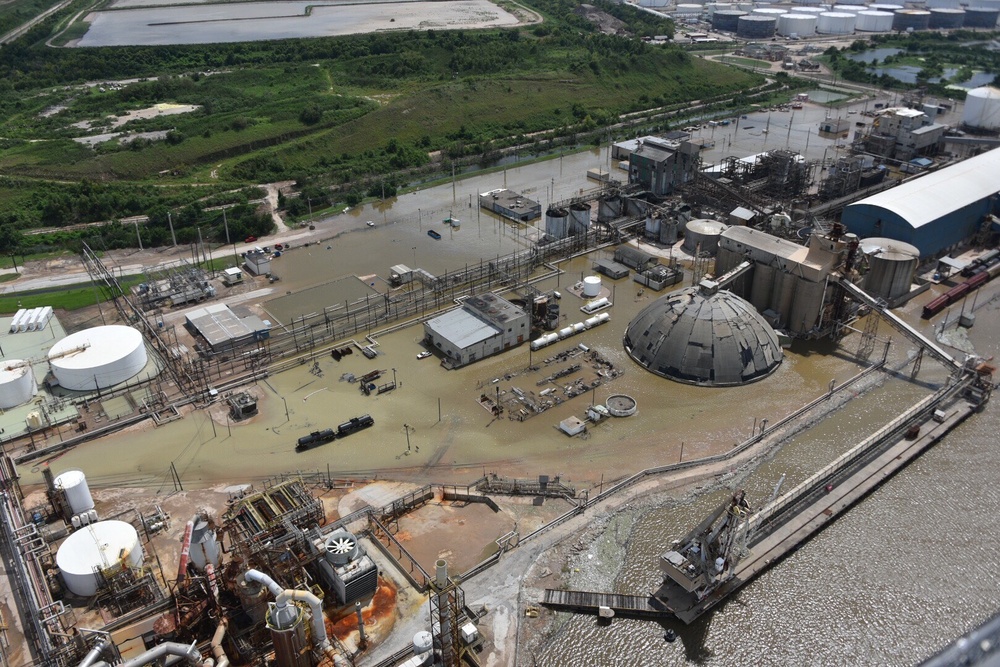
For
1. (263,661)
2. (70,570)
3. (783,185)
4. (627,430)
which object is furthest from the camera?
(783,185)

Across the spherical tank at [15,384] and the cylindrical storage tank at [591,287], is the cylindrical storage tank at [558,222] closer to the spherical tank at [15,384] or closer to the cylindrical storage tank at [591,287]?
the cylindrical storage tank at [591,287]

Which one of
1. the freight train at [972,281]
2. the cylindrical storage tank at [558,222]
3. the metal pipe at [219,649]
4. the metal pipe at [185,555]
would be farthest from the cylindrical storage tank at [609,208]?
the metal pipe at [219,649]

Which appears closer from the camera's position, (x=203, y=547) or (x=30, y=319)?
(x=203, y=547)

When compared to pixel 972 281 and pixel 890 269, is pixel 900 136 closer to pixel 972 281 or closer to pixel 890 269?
pixel 972 281

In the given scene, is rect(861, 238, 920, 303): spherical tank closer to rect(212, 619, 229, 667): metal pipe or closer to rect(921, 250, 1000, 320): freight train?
rect(921, 250, 1000, 320): freight train

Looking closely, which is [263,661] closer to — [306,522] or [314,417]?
[306,522]

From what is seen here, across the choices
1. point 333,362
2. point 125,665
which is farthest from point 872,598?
point 333,362

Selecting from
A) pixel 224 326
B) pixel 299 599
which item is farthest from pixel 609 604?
pixel 224 326
